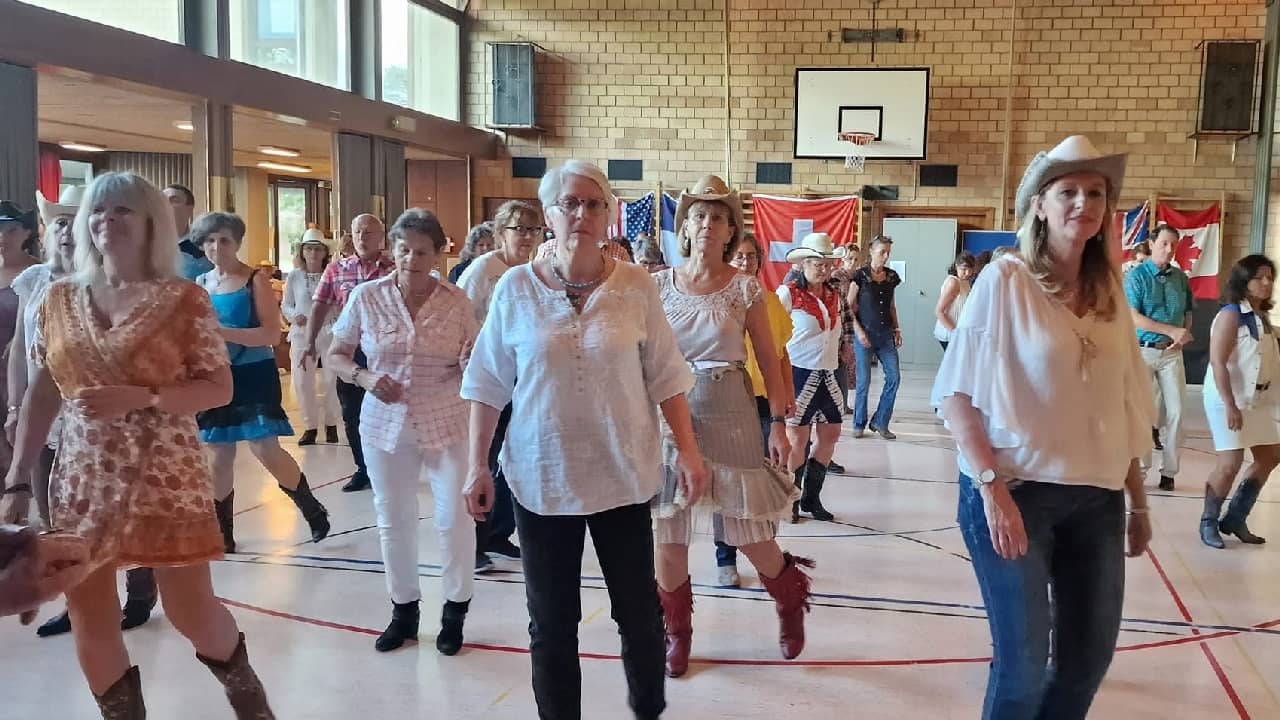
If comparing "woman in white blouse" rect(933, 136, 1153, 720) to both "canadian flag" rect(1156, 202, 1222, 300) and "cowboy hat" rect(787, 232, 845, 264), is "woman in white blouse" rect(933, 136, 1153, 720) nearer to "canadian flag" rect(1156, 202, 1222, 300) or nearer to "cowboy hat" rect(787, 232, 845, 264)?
"cowboy hat" rect(787, 232, 845, 264)

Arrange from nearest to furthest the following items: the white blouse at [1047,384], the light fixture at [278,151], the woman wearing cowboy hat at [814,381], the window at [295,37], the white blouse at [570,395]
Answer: the white blouse at [1047,384]
the white blouse at [570,395]
the woman wearing cowboy hat at [814,381]
the window at [295,37]
the light fixture at [278,151]

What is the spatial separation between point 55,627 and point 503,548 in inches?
71.1

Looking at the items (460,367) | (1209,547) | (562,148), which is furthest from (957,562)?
(562,148)

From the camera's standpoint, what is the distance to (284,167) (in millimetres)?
17234

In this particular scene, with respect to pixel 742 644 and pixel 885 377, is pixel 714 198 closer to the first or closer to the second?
→ pixel 742 644

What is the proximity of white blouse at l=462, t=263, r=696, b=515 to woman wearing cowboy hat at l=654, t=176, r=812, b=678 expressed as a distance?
82 cm

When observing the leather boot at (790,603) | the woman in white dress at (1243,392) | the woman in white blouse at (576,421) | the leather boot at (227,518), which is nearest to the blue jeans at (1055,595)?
the woman in white blouse at (576,421)

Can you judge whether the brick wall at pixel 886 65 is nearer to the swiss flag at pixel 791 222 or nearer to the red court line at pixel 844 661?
the swiss flag at pixel 791 222

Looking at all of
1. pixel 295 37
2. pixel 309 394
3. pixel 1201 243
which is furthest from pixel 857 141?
pixel 309 394

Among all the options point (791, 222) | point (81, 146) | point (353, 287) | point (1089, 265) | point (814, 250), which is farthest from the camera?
point (81, 146)

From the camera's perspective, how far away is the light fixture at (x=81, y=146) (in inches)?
589

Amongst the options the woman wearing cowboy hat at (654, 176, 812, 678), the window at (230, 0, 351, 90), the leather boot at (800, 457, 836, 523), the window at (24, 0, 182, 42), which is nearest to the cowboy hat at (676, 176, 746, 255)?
the woman wearing cowboy hat at (654, 176, 812, 678)

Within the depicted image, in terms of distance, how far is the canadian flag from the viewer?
1312 cm

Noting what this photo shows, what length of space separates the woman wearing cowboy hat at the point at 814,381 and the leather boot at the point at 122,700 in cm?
349
